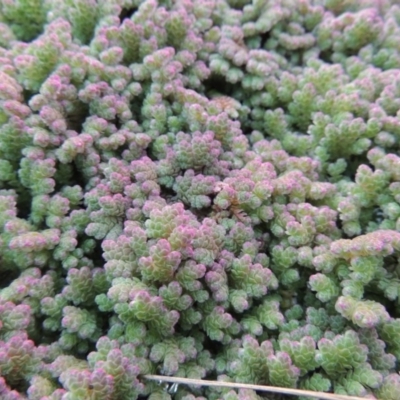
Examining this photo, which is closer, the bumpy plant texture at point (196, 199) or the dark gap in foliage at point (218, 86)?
the bumpy plant texture at point (196, 199)

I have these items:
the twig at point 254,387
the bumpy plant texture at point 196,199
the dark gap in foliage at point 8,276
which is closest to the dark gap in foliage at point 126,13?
the bumpy plant texture at point 196,199

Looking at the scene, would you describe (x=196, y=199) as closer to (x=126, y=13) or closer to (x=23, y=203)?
(x=23, y=203)

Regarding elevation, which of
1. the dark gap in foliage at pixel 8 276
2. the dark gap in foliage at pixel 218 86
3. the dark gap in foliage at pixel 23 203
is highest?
the dark gap in foliage at pixel 218 86

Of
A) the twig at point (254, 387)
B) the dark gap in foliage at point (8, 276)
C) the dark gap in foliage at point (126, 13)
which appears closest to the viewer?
the twig at point (254, 387)

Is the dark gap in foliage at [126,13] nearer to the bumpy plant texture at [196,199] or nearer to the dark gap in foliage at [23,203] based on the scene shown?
the bumpy plant texture at [196,199]

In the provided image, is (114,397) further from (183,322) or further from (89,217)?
(89,217)

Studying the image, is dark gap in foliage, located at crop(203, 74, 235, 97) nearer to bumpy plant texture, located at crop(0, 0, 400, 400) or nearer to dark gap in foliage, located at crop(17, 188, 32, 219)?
bumpy plant texture, located at crop(0, 0, 400, 400)

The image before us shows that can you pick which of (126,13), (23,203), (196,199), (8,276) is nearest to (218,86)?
(126,13)

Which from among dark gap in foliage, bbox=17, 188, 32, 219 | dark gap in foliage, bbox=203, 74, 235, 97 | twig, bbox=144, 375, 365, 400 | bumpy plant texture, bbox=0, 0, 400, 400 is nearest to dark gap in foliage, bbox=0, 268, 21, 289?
bumpy plant texture, bbox=0, 0, 400, 400

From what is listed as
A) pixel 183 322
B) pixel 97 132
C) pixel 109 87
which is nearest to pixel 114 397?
pixel 183 322
